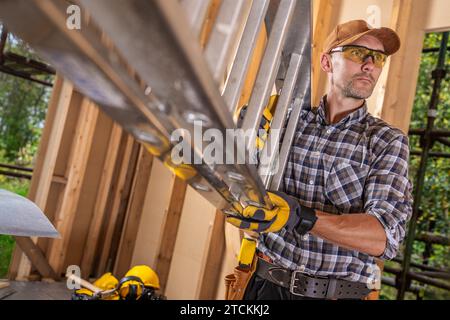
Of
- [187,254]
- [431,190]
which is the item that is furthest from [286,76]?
[431,190]

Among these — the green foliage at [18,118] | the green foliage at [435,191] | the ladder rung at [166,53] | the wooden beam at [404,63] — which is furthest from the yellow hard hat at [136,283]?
the green foliage at [18,118]

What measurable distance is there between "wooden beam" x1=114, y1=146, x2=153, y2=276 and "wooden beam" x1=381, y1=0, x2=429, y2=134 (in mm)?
2652

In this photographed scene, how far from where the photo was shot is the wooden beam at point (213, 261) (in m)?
3.38

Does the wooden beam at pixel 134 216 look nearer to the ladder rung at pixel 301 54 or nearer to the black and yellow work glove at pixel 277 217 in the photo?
the ladder rung at pixel 301 54

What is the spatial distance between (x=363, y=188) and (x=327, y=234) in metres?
0.31

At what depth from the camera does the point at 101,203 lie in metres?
4.63


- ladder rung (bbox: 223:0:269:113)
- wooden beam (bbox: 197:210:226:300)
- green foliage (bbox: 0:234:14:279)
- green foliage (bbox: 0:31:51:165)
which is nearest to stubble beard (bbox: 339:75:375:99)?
ladder rung (bbox: 223:0:269:113)

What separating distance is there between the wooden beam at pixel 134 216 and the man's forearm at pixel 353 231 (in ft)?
11.2

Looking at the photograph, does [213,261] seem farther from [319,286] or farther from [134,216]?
[319,286]

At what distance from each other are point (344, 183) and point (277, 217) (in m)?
0.51

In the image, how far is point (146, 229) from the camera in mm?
4473

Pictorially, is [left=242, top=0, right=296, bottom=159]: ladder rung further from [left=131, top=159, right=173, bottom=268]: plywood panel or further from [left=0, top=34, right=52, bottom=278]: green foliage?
[left=0, top=34, right=52, bottom=278]: green foliage

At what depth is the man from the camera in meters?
1.49

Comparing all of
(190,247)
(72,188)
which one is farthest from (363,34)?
(72,188)
